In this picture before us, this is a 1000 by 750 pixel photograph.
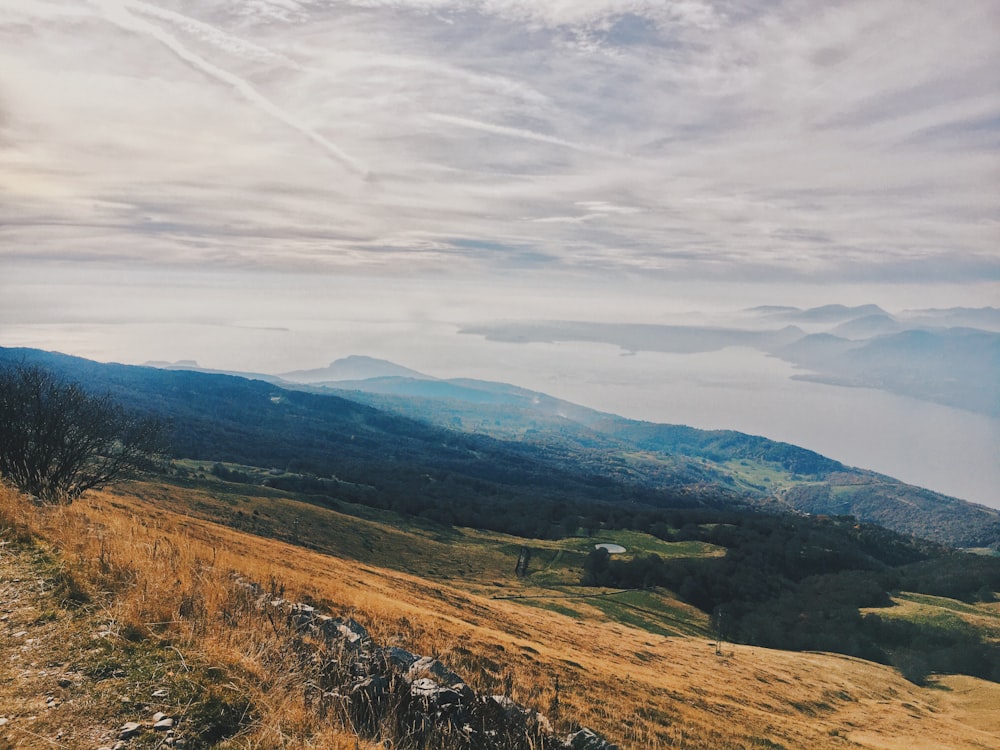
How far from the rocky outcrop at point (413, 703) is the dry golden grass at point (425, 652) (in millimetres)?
910

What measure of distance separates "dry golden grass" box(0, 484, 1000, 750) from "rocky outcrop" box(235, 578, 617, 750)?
2.99ft

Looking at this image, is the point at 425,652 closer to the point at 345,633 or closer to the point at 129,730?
the point at 345,633

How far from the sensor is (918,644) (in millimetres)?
108938

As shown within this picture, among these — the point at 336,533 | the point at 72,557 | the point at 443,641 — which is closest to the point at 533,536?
the point at 336,533

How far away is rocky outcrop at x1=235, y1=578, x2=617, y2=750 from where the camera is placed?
34.6 feet

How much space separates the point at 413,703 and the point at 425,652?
8156 millimetres

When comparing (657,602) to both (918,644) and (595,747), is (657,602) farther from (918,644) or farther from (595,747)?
(595,747)

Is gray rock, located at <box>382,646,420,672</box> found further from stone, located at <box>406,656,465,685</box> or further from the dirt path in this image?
the dirt path

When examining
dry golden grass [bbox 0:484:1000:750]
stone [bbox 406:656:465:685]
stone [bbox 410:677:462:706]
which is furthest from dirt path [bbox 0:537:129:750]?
stone [bbox 406:656:465:685]

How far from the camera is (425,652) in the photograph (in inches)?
739

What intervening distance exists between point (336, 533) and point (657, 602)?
70.6 meters

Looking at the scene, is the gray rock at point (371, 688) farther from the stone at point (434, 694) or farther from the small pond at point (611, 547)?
the small pond at point (611, 547)

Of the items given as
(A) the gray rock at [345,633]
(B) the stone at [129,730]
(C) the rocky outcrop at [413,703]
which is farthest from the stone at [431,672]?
(B) the stone at [129,730]

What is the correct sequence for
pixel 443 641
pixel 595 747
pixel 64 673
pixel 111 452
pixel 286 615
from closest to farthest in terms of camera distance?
pixel 64 673
pixel 595 747
pixel 286 615
pixel 443 641
pixel 111 452
